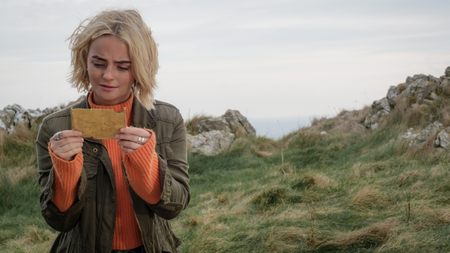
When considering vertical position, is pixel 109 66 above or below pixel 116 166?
above

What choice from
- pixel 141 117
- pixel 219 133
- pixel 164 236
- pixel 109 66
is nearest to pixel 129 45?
pixel 109 66

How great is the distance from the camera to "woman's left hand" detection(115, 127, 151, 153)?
1.74 metres

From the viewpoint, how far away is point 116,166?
2.05 metres

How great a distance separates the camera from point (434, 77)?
9.48 m

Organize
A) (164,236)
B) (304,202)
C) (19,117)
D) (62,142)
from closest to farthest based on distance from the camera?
(62,142), (164,236), (304,202), (19,117)

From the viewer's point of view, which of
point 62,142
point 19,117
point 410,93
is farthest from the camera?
point 410,93

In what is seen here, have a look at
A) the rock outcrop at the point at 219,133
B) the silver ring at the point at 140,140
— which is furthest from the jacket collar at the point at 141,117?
the rock outcrop at the point at 219,133

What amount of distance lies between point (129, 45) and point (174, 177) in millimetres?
631

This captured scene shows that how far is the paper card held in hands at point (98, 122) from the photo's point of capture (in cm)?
176

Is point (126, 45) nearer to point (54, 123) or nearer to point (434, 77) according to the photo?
point (54, 123)

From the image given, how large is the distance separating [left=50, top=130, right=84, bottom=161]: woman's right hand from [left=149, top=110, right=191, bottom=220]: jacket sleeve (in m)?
0.35

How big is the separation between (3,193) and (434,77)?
855cm

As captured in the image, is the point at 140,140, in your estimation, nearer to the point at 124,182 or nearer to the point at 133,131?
the point at 133,131

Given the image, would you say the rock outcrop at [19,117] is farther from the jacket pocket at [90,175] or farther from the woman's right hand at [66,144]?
the woman's right hand at [66,144]
